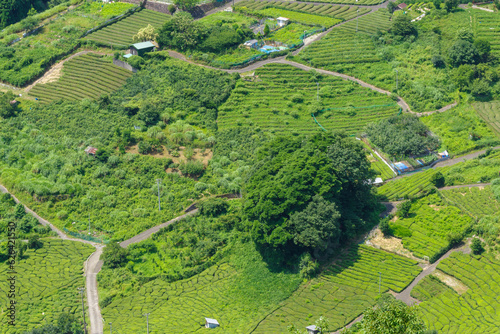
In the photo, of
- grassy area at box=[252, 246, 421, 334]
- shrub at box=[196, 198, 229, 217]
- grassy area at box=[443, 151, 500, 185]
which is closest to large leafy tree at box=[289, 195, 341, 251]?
grassy area at box=[252, 246, 421, 334]

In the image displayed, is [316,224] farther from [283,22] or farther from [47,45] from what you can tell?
[47,45]

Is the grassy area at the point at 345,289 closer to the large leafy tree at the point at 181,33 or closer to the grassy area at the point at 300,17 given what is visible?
the large leafy tree at the point at 181,33

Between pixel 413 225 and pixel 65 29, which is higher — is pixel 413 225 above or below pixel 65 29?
below

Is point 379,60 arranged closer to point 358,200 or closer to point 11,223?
point 358,200

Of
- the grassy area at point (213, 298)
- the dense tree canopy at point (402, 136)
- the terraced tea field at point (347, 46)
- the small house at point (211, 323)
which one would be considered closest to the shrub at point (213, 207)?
the grassy area at point (213, 298)

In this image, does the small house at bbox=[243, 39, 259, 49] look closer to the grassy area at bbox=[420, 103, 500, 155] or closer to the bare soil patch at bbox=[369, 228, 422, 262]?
the grassy area at bbox=[420, 103, 500, 155]

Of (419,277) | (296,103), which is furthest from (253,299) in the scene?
(296,103)

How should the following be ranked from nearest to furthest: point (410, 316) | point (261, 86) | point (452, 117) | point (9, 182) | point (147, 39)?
point (410, 316) < point (9, 182) < point (452, 117) < point (261, 86) < point (147, 39)

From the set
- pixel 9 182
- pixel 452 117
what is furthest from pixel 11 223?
pixel 452 117
